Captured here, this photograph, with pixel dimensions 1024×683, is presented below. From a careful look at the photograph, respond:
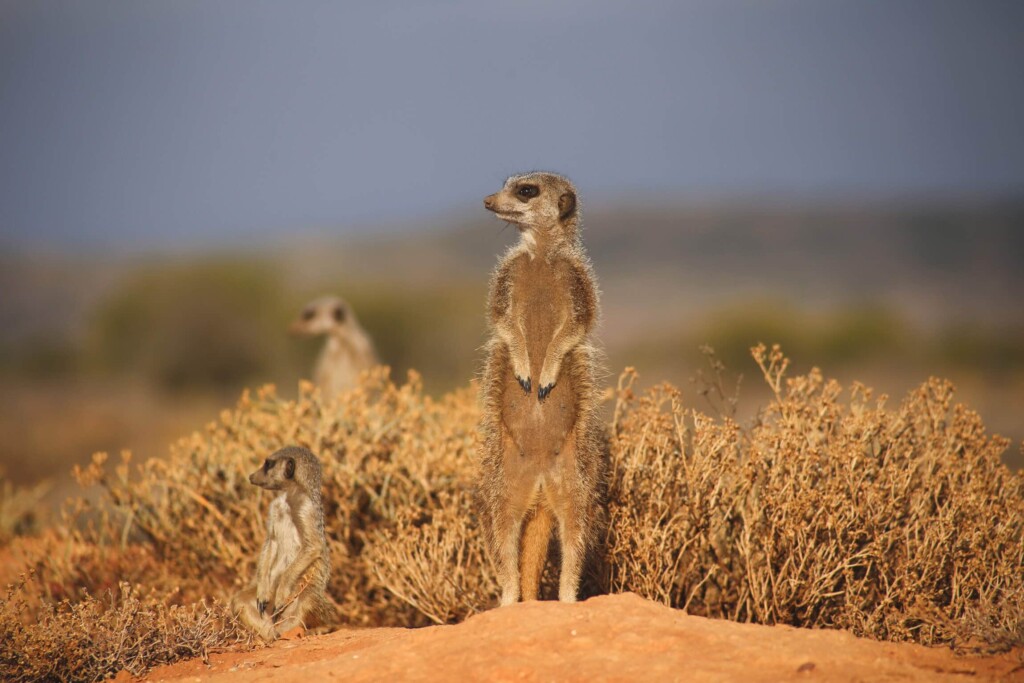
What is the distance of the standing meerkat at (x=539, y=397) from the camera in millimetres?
5688

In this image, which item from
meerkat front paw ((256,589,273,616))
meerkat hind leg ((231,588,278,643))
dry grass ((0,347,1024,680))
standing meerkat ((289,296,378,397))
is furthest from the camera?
standing meerkat ((289,296,378,397))

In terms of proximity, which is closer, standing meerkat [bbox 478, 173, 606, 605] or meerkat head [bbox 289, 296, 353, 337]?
standing meerkat [bbox 478, 173, 606, 605]

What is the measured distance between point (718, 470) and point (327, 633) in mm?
2180

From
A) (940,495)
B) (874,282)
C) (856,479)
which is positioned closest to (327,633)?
(856,479)

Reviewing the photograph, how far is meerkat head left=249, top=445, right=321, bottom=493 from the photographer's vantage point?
20.9ft

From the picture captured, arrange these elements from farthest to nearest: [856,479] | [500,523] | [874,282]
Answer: [874,282] < [856,479] < [500,523]

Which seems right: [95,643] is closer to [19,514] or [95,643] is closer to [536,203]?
[536,203]

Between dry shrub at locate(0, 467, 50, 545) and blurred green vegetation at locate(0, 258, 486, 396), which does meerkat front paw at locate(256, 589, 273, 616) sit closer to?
dry shrub at locate(0, 467, 50, 545)

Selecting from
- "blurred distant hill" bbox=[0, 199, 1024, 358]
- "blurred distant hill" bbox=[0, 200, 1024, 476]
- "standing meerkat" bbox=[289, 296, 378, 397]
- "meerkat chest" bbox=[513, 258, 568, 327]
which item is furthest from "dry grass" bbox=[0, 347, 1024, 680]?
"blurred distant hill" bbox=[0, 199, 1024, 358]

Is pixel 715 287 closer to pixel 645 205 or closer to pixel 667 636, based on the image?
pixel 645 205

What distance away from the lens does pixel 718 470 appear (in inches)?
244

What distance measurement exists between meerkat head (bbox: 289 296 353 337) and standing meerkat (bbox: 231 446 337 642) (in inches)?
232

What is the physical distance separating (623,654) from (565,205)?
222 cm

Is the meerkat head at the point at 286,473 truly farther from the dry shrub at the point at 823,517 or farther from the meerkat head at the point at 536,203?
the meerkat head at the point at 536,203
